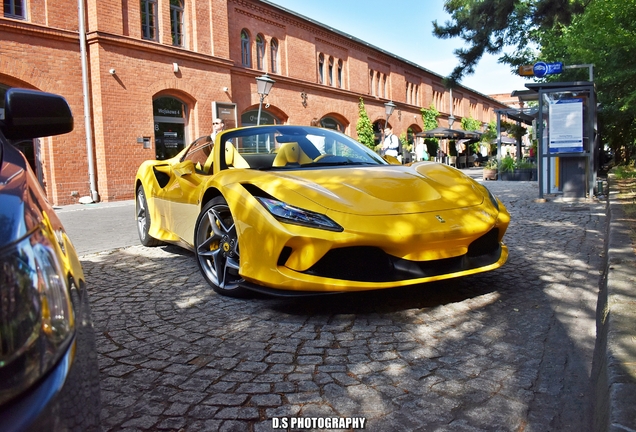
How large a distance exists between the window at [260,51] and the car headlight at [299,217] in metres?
19.5

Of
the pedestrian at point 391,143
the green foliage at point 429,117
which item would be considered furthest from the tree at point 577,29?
the green foliage at point 429,117

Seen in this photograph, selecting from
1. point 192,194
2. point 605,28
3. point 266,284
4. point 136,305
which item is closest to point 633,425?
point 266,284

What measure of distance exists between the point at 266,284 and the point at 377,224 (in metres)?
0.77

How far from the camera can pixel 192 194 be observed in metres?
4.50

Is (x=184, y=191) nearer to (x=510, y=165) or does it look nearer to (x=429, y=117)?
(x=510, y=165)

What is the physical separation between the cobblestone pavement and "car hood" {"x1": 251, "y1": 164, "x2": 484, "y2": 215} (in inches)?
27.2

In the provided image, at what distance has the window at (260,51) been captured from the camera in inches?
855

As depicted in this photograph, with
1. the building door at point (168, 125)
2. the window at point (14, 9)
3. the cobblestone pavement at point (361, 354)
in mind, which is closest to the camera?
the cobblestone pavement at point (361, 354)

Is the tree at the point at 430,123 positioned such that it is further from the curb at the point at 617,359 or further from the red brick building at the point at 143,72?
the curb at the point at 617,359

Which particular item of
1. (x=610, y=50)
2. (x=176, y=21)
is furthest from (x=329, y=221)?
(x=176, y=21)

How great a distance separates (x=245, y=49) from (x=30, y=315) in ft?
70.4

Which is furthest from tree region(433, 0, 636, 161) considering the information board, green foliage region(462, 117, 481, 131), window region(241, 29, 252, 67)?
green foliage region(462, 117, 481, 131)

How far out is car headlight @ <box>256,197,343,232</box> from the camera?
3.09 metres

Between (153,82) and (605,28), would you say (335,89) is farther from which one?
(605,28)
